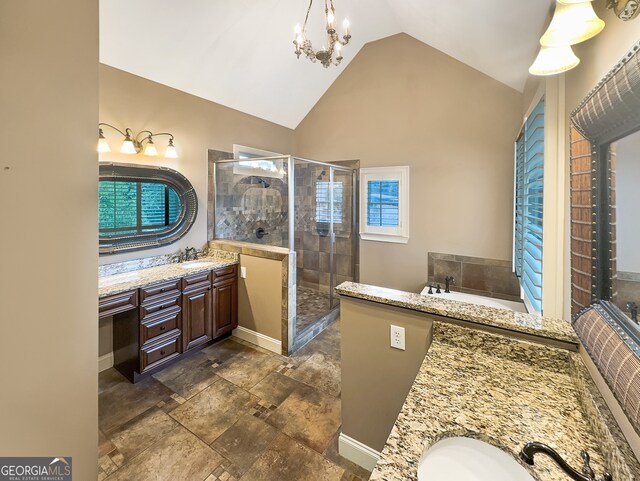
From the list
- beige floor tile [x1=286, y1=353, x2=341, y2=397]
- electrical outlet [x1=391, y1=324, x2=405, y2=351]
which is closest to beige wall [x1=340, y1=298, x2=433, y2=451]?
electrical outlet [x1=391, y1=324, x2=405, y2=351]

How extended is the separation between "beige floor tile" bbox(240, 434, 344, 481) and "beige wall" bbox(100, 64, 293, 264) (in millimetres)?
2158

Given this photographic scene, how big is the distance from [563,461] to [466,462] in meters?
0.27

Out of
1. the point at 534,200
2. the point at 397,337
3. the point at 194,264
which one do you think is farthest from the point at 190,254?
the point at 534,200

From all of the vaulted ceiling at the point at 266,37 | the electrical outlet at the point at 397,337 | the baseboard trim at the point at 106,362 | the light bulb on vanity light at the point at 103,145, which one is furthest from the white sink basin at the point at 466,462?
the light bulb on vanity light at the point at 103,145

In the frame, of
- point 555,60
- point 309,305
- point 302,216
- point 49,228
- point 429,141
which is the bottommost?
point 309,305

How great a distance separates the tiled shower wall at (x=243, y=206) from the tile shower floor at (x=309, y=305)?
974 millimetres

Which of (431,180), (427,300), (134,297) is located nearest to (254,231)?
(134,297)

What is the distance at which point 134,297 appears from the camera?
226 cm

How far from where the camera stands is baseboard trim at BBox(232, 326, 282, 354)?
2.90 meters

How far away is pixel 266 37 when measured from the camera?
117 inches

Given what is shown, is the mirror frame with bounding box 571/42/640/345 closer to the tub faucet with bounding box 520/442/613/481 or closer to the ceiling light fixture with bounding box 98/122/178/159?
the tub faucet with bounding box 520/442/613/481

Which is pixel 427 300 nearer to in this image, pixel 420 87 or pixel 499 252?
pixel 499 252

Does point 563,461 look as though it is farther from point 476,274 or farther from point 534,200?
point 476,274

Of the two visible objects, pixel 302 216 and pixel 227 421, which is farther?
pixel 302 216
